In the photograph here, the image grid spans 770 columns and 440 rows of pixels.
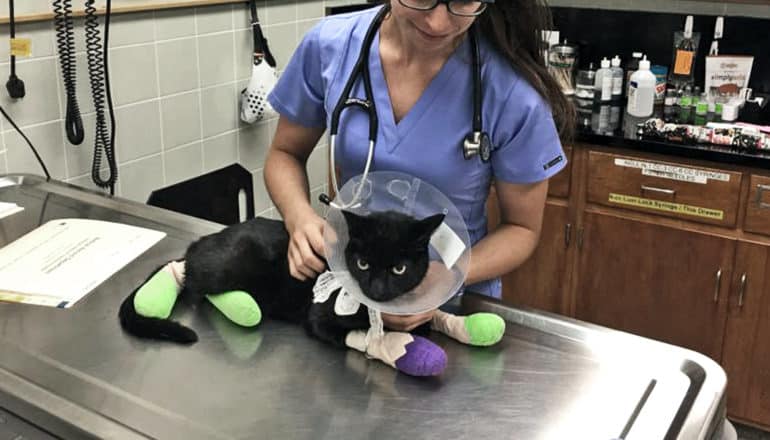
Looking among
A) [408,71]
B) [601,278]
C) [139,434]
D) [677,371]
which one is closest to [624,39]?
[601,278]

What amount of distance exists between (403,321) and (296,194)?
0.37 meters

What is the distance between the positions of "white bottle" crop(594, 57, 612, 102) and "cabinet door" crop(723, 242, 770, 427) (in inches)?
26.3

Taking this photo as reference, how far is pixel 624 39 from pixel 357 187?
6.32 feet

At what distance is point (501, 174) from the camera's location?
1229mm

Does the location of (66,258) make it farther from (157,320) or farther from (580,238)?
(580,238)

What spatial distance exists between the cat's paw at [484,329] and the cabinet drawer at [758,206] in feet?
4.47

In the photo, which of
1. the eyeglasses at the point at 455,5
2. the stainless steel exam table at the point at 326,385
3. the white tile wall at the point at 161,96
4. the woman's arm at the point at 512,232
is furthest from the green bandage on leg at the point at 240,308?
the white tile wall at the point at 161,96

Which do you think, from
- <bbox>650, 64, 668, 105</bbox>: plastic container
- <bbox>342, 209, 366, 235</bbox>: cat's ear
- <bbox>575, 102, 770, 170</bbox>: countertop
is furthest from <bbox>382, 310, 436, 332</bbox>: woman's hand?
<bbox>650, 64, 668, 105</bbox>: plastic container

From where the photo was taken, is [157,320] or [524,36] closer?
[157,320]

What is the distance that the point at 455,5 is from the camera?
1.05 meters

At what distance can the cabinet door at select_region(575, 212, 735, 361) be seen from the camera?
90.1 inches

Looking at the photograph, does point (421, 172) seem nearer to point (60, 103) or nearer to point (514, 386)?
point (514, 386)

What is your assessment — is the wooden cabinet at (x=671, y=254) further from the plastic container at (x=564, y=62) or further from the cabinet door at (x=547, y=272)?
the plastic container at (x=564, y=62)

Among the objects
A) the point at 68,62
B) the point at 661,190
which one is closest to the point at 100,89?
the point at 68,62
